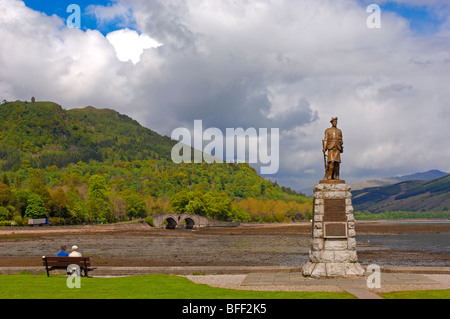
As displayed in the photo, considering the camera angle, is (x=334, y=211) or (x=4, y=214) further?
(x=4, y=214)

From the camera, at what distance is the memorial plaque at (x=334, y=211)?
74.5 ft

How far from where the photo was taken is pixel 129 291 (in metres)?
17.5

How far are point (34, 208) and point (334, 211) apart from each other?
111249mm

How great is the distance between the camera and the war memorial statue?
73.1ft

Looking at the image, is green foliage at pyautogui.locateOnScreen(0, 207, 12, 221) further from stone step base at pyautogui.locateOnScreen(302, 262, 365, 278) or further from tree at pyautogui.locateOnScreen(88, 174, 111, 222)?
stone step base at pyautogui.locateOnScreen(302, 262, 365, 278)

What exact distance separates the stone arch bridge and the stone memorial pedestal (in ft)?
449

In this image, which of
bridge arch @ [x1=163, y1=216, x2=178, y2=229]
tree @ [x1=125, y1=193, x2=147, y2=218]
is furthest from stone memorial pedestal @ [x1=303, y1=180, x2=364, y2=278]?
tree @ [x1=125, y1=193, x2=147, y2=218]

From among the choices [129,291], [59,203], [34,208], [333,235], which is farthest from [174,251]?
[59,203]

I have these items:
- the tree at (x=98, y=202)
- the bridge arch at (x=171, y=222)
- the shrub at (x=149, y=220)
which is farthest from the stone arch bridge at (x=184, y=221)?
the tree at (x=98, y=202)

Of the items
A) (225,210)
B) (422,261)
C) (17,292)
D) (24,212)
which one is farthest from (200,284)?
(225,210)

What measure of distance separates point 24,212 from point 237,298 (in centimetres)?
12144

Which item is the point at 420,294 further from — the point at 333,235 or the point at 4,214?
the point at 4,214

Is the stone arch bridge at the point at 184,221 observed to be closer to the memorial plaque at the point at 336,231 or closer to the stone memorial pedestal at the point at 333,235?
the stone memorial pedestal at the point at 333,235
